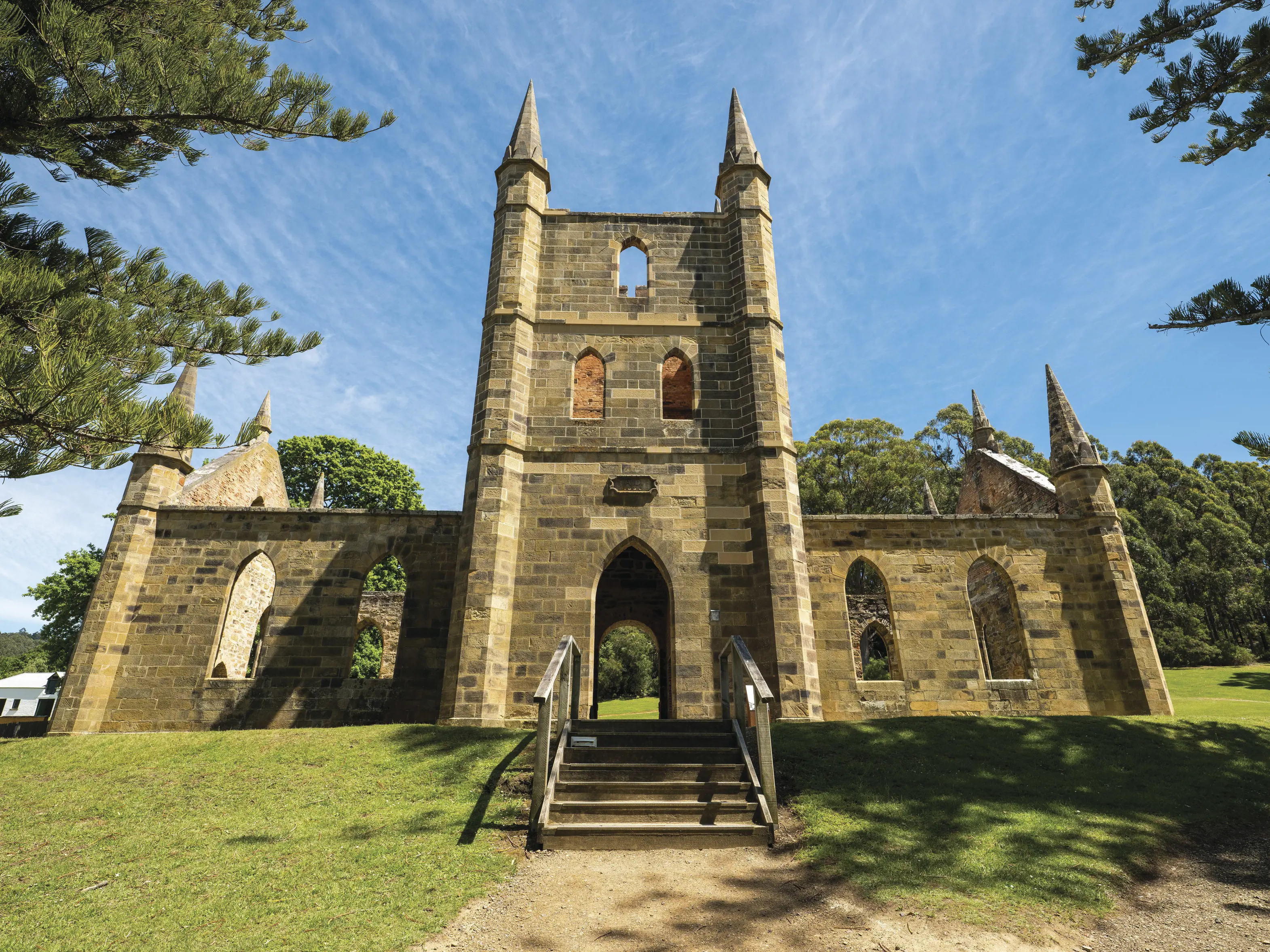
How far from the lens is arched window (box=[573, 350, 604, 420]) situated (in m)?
14.5

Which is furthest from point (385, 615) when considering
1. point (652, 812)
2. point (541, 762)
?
point (652, 812)

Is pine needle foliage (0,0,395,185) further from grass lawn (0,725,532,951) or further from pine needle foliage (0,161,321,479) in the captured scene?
grass lawn (0,725,532,951)

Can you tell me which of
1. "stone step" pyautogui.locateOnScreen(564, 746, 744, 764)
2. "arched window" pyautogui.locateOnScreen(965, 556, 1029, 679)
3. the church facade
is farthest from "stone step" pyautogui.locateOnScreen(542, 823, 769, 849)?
"arched window" pyautogui.locateOnScreen(965, 556, 1029, 679)

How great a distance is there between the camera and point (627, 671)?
33.9 metres

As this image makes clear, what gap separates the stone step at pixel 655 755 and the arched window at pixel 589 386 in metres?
7.49

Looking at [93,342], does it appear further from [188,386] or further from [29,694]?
[29,694]

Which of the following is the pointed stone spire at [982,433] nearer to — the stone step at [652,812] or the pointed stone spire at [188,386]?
the stone step at [652,812]

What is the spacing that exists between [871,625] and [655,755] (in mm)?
14254

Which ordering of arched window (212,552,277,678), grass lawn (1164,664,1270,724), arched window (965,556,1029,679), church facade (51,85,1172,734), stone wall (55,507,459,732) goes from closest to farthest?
church facade (51,85,1172,734) < stone wall (55,507,459,732) < grass lawn (1164,664,1270,724) < arched window (965,556,1029,679) < arched window (212,552,277,678)

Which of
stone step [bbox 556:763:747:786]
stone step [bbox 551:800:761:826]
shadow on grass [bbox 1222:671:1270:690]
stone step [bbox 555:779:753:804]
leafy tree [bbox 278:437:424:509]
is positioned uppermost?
leafy tree [bbox 278:437:424:509]

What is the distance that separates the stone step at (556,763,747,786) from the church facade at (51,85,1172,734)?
3554 mm

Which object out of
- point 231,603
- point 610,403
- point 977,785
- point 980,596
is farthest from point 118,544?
point 980,596

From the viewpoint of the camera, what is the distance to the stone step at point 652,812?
7.28 metres

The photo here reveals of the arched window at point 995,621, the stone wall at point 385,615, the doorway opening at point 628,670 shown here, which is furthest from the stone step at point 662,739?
the doorway opening at point 628,670
